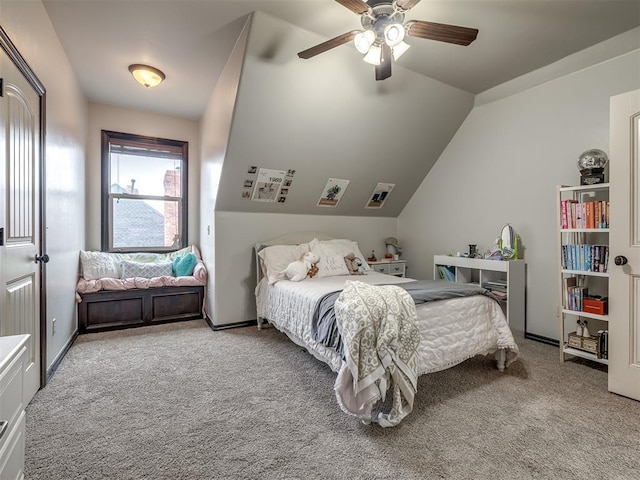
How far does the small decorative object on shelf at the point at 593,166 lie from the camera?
2553 mm

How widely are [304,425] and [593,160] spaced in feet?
9.90

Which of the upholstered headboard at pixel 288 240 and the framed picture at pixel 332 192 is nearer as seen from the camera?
the upholstered headboard at pixel 288 240

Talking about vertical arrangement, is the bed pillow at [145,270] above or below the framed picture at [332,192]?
below

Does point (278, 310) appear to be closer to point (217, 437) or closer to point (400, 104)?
point (217, 437)

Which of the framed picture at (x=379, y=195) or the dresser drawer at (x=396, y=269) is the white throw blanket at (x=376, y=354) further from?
the framed picture at (x=379, y=195)

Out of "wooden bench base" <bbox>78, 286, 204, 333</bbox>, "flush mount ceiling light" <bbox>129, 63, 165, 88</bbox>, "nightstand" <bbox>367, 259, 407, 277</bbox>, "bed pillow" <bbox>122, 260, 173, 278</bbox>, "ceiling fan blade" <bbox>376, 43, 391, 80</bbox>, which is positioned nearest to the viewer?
"ceiling fan blade" <bbox>376, 43, 391, 80</bbox>

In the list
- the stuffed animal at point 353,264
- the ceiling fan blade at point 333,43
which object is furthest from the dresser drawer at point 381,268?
the ceiling fan blade at point 333,43

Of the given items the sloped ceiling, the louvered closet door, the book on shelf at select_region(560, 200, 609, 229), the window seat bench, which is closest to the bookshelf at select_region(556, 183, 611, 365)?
the book on shelf at select_region(560, 200, 609, 229)

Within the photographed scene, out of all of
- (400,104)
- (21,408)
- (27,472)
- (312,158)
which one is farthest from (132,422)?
(400,104)

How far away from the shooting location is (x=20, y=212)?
191 cm

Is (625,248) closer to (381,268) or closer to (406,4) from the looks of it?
(406,4)

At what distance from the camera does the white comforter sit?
2.09 metres

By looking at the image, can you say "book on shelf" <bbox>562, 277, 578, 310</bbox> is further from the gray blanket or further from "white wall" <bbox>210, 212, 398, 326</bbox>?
"white wall" <bbox>210, 212, 398, 326</bbox>

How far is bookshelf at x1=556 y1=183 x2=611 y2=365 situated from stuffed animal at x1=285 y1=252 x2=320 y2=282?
7.23 ft
